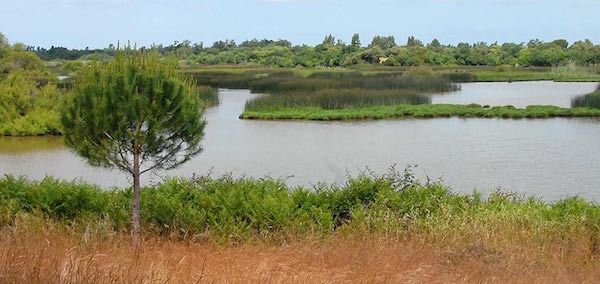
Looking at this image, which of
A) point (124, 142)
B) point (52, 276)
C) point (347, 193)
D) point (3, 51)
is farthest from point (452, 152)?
point (3, 51)

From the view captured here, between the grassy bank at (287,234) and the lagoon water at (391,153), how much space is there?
4.40 meters

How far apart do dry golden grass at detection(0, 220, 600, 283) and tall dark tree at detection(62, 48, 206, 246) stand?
1149 mm

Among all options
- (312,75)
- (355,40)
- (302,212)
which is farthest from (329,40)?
(302,212)

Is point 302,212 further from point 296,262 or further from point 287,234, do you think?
point 296,262

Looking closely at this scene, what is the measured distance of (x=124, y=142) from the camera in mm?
7754

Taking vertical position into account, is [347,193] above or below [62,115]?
below

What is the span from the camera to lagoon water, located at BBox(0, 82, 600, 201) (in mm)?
16234

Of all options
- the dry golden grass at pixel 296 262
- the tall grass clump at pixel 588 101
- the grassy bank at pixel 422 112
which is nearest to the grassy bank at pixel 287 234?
the dry golden grass at pixel 296 262

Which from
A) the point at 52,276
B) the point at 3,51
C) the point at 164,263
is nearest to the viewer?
the point at 52,276

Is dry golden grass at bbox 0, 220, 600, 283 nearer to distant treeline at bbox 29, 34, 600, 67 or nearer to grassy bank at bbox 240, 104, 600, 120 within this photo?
grassy bank at bbox 240, 104, 600, 120

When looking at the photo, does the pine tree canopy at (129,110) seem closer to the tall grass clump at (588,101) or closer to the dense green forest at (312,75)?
the dense green forest at (312,75)

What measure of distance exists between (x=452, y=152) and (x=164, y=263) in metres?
17.5

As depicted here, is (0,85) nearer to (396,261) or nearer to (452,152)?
(452,152)

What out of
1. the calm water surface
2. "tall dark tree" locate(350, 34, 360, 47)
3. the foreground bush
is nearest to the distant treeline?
"tall dark tree" locate(350, 34, 360, 47)
